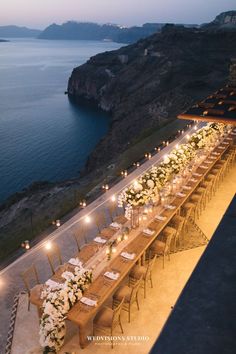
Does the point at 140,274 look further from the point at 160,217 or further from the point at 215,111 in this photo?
the point at 215,111

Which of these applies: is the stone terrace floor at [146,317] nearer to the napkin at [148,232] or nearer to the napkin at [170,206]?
the napkin at [148,232]

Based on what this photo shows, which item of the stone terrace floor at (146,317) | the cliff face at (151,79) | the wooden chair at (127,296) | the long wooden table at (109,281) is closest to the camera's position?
the long wooden table at (109,281)

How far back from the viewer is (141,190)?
11.9 m

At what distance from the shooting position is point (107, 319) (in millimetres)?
9094

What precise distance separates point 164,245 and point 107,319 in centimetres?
396

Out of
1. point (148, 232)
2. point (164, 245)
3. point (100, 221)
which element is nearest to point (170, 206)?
point (164, 245)

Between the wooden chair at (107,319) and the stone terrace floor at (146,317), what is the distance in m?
0.36

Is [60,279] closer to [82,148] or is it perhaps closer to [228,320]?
[228,320]

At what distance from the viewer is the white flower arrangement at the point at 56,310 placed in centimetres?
805

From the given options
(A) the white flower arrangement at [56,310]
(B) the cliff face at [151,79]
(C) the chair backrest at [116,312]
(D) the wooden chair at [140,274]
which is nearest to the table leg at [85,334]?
(A) the white flower arrangement at [56,310]

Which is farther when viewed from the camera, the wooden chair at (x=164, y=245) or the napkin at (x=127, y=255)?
the wooden chair at (x=164, y=245)

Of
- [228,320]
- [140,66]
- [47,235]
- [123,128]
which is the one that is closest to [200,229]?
[228,320]

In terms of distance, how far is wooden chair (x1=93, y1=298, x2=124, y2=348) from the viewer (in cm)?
884

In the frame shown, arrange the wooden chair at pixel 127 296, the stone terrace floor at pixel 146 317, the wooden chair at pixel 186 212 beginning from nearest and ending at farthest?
the stone terrace floor at pixel 146 317 → the wooden chair at pixel 127 296 → the wooden chair at pixel 186 212
